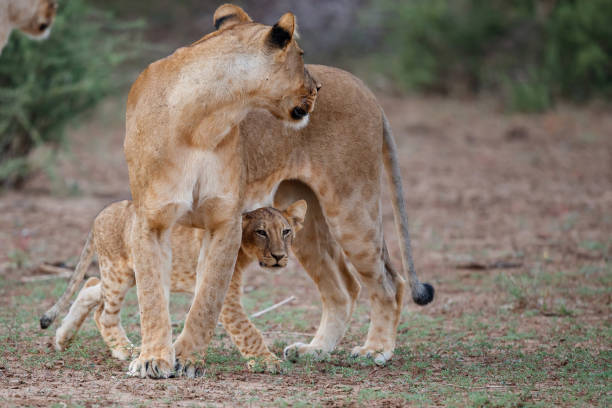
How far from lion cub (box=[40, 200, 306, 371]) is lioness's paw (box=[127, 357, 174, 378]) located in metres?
0.57

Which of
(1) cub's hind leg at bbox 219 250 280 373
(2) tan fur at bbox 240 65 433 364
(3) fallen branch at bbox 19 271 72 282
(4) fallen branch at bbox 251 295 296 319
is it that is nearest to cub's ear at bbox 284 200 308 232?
(2) tan fur at bbox 240 65 433 364

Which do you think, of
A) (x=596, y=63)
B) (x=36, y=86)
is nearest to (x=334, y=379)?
(x=36, y=86)

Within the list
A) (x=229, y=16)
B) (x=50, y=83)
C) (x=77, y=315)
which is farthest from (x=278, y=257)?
(x=50, y=83)

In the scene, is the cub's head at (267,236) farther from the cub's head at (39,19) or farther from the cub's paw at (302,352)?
the cub's head at (39,19)

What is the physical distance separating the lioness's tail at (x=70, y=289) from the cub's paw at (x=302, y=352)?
1287mm

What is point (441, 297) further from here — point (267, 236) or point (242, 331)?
point (242, 331)

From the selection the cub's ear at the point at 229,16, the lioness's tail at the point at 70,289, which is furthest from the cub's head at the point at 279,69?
the lioness's tail at the point at 70,289

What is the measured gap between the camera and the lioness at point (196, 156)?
4.06 metres

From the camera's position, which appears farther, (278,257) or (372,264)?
(372,264)

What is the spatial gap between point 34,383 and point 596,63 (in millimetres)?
12967

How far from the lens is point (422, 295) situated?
5.23 m

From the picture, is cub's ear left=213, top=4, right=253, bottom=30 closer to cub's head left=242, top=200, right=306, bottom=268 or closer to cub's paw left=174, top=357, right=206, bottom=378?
cub's head left=242, top=200, right=306, bottom=268

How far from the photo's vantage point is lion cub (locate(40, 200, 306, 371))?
459cm

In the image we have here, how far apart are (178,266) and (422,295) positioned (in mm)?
1457
